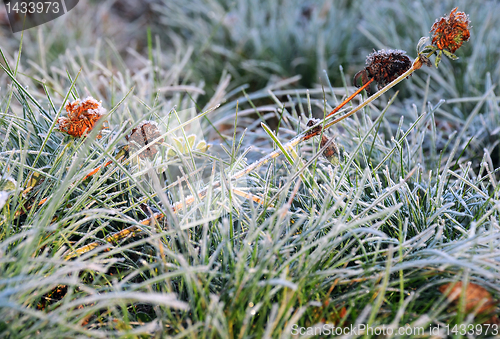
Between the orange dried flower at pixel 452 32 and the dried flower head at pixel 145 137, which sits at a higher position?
the orange dried flower at pixel 452 32

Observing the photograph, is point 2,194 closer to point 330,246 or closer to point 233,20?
point 330,246

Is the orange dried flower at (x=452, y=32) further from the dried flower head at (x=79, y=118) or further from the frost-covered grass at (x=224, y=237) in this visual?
the dried flower head at (x=79, y=118)

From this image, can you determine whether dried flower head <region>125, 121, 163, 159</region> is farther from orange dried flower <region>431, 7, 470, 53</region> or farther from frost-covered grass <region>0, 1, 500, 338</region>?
orange dried flower <region>431, 7, 470, 53</region>

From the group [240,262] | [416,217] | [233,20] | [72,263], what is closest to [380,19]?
[233,20]

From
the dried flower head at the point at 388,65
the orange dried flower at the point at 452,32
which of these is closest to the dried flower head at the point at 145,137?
the dried flower head at the point at 388,65

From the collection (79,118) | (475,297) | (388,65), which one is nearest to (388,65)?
(388,65)
